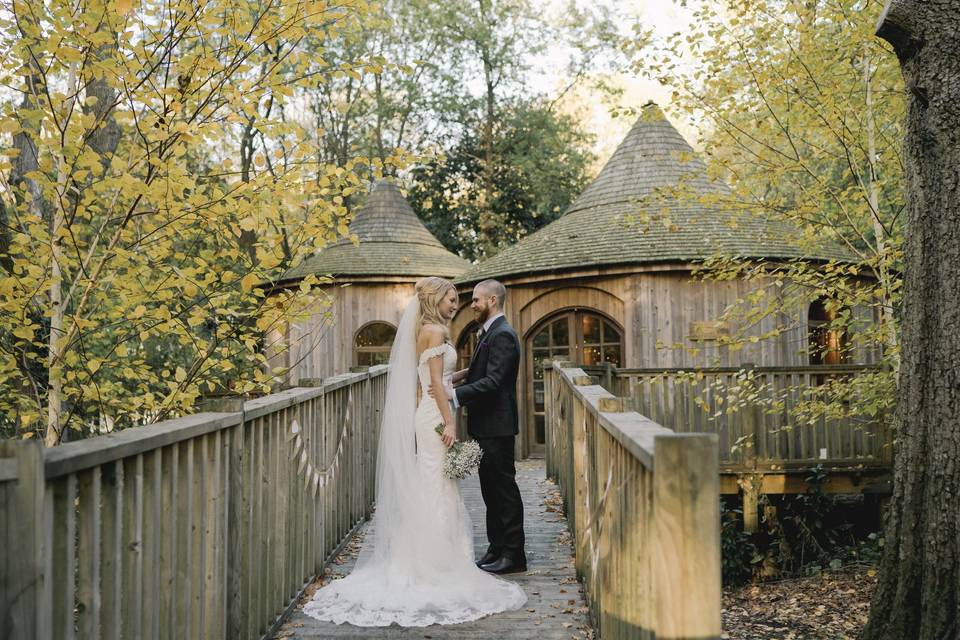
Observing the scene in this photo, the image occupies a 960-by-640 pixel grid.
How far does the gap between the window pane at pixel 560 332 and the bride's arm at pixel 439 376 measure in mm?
9012

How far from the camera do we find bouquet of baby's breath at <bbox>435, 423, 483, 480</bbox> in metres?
5.16

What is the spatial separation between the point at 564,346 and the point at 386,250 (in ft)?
23.7

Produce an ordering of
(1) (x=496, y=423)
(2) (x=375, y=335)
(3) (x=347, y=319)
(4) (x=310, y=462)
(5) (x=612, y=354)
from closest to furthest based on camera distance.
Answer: (4) (x=310, y=462), (1) (x=496, y=423), (5) (x=612, y=354), (3) (x=347, y=319), (2) (x=375, y=335)

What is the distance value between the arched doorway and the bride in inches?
326

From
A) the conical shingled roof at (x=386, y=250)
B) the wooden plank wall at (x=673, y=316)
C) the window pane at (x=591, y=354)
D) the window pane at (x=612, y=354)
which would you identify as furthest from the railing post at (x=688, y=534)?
the conical shingled roof at (x=386, y=250)

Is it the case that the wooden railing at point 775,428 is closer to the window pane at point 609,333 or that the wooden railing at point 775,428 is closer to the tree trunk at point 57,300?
the window pane at point 609,333

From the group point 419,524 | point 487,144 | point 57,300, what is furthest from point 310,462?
point 487,144

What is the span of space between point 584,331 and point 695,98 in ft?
22.0

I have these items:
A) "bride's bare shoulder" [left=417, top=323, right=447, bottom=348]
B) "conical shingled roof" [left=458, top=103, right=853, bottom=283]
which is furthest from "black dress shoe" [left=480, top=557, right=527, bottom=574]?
"conical shingled roof" [left=458, top=103, right=853, bottom=283]

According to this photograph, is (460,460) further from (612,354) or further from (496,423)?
(612,354)

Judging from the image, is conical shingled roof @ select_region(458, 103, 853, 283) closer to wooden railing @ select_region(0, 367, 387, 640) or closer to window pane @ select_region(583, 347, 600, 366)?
window pane @ select_region(583, 347, 600, 366)

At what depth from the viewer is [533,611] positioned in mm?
4539

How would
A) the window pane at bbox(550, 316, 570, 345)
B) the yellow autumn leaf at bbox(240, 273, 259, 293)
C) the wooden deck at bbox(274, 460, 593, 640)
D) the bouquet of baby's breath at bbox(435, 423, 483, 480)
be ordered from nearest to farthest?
the wooden deck at bbox(274, 460, 593, 640) → the yellow autumn leaf at bbox(240, 273, 259, 293) → the bouquet of baby's breath at bbox(435, 423, 483, 480) → the window pane at bbox(550, 316, 570, 345)

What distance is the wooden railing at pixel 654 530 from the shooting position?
1.97 meters
